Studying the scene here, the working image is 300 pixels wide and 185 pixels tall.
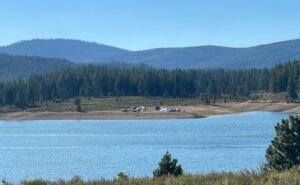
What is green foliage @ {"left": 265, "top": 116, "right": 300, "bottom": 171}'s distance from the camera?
29328 millimetres

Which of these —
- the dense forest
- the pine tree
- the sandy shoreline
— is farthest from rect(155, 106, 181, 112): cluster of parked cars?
the pine tree

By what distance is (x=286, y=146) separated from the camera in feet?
97.2

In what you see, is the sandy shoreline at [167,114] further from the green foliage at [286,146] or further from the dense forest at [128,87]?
the green foliage at [286,146]

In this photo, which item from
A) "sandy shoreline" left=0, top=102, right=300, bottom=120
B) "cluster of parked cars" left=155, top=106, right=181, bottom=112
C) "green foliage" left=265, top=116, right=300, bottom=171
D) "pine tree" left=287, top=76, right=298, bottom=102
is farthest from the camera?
"pine tree" left=287, top=76, right=298, bottom=102

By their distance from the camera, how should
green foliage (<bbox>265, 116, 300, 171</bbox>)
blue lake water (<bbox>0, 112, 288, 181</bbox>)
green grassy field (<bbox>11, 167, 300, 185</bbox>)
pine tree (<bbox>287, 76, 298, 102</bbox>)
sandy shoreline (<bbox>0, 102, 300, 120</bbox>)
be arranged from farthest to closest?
pine tree (<bbox>287, 76, 298, 102</bbox>) → sandy shoreline (<bbox>0, 102, 300, 120</bbox>) → blue lake water (<bbox>0, 112, 288, 181</bbox>) → green foliage (<bbox>265, 116, 300, 171</bbox>) → green grassy field (<bbox>11, 167, 300, 185</bbox>)

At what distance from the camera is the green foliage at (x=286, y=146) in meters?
29.3

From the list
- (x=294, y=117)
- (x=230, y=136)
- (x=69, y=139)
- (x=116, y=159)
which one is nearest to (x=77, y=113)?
(x=69, y=139)

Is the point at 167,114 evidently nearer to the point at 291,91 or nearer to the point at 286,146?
the point at 291,91

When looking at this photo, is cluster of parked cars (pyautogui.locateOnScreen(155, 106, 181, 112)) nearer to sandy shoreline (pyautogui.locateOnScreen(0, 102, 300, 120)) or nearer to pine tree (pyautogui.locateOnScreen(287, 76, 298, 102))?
sandy shoreline (pyautogui.locateOnScreen(0, 102, 300, 120))

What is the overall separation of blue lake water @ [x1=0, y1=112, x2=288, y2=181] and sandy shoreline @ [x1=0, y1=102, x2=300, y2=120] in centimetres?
2207

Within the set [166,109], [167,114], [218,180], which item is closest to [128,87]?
[166,109]

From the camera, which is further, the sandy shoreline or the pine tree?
the pine tree

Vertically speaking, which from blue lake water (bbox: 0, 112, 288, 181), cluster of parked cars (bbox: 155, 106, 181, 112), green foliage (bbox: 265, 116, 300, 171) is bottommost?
blue lake water (bbox: 0, 112, 288, 181)

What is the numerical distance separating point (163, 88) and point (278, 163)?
15748cm
